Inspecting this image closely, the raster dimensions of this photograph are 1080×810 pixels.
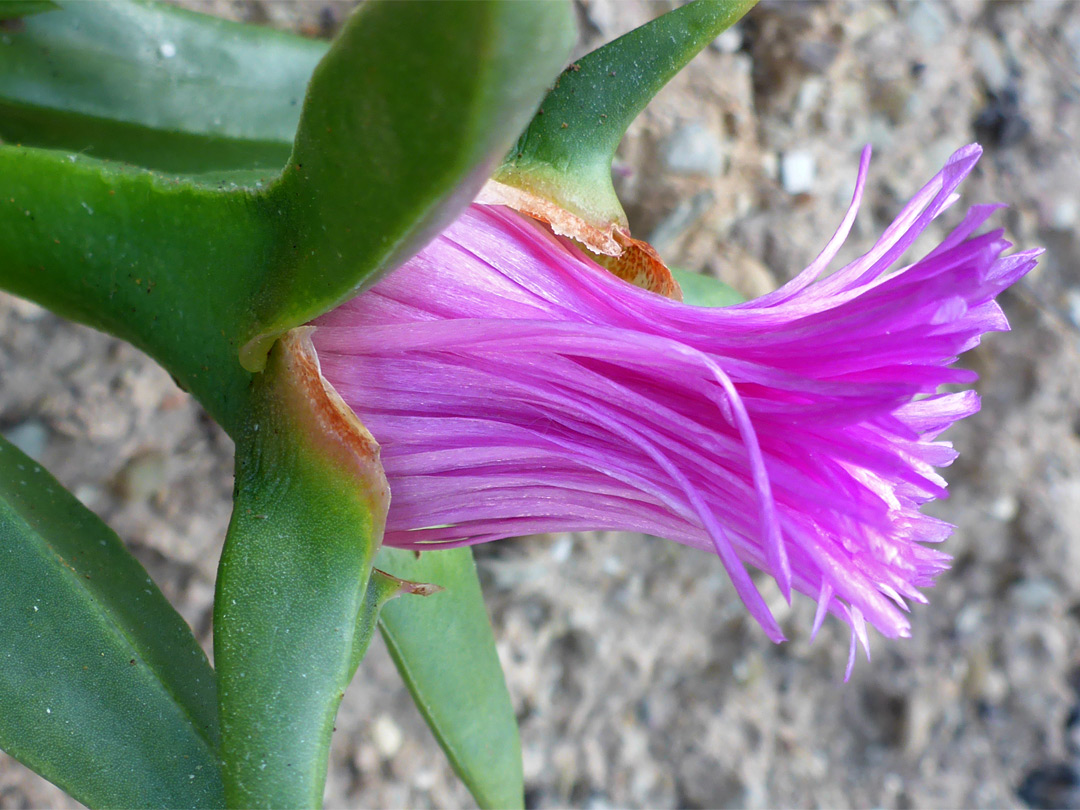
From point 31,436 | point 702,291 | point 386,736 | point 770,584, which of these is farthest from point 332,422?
point 770,584

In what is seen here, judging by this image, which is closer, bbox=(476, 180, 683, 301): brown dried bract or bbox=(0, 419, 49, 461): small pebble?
bbox=(476, 180, 683, 301): brown dried bract

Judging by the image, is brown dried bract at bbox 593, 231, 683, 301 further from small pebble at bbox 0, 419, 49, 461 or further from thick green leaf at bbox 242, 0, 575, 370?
small pebble at bbox 0, 419, 49, 461

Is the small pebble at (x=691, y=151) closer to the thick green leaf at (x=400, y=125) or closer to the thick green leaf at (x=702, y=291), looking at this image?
the thick green leaf at (x=702, y=291)

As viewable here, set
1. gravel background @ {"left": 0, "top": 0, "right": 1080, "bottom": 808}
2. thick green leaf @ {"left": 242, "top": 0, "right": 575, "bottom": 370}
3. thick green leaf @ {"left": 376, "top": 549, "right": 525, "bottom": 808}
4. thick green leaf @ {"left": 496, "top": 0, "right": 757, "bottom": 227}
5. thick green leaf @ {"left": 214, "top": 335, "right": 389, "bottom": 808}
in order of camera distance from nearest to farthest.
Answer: thick green leaf @ {"left": 242, "top": 0, "right": 575, "bottom": 370}, thick green leaf @ {"left": 214, "top": 335, "right": 389, "bottom": 808}, thick green leaf @ {"left": 496, "top": 0, "right": 757, "bottom": 227}, thick green leaf @ {"left": 376, "top": 549, "right": 525, "bottom": 808}, gravel background @ {"left": 0, "top": 0, "right": 1080, "bottom": 808}

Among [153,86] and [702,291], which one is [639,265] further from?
[153,86]

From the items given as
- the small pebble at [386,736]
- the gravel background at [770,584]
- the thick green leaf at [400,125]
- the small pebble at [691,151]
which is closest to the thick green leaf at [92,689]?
the thick green leaf at [400,125]

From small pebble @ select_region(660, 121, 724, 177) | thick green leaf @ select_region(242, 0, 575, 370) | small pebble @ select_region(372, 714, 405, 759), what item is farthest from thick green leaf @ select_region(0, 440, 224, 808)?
small pebble @ select_region(660, 121, 724, 177)

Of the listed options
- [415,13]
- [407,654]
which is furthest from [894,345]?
[407,654]
